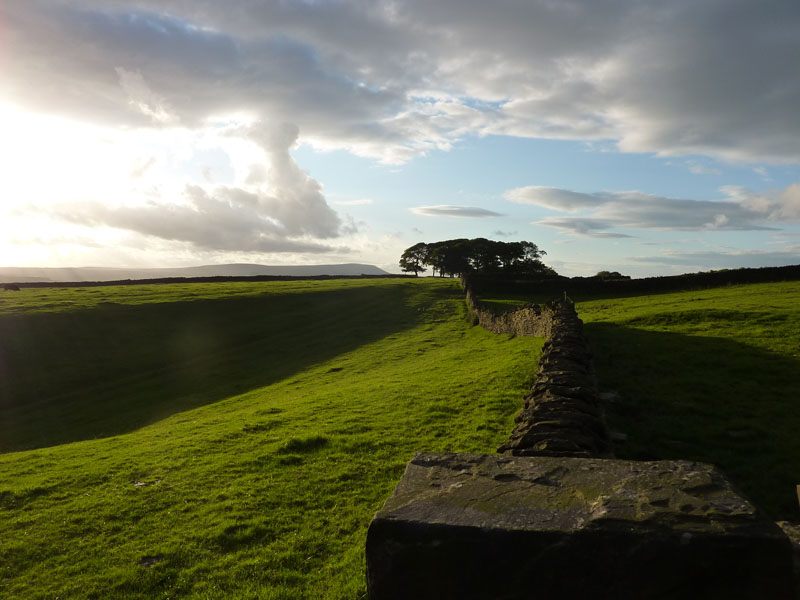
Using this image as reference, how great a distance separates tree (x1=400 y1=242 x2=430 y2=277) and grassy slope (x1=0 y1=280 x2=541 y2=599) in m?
79.5

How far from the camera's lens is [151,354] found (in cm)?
3600

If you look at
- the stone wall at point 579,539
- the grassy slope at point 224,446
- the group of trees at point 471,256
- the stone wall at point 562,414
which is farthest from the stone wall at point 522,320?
the group of trees at point 471,256

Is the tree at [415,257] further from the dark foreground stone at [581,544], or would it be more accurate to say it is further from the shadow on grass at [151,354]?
the dark foreground stone at [581,544]

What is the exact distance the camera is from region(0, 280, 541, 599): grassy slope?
8016 mm

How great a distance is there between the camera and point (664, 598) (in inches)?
104

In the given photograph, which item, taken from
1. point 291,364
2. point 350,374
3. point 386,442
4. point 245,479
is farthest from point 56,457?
point 291,364

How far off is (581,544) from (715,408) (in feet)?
37.4

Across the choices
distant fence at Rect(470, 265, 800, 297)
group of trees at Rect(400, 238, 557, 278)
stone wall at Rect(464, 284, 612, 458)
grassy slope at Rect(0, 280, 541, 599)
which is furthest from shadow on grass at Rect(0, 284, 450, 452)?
group of trees at Rect(400, 238, 557, 278)

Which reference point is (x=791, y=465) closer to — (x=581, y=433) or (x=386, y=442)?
(x=581, y=433)

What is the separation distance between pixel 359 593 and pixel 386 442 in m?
6.36

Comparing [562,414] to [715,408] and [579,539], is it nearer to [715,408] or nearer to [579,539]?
[579,539]

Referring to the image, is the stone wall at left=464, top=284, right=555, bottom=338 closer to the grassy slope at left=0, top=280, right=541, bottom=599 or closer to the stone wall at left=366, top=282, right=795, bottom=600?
the grassy slope at left=0, top=280, right=541, bottom=599

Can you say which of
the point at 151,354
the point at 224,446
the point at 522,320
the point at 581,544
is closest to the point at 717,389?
the point at 581,544

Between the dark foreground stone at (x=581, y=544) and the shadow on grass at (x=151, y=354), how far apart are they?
22.9 metres
